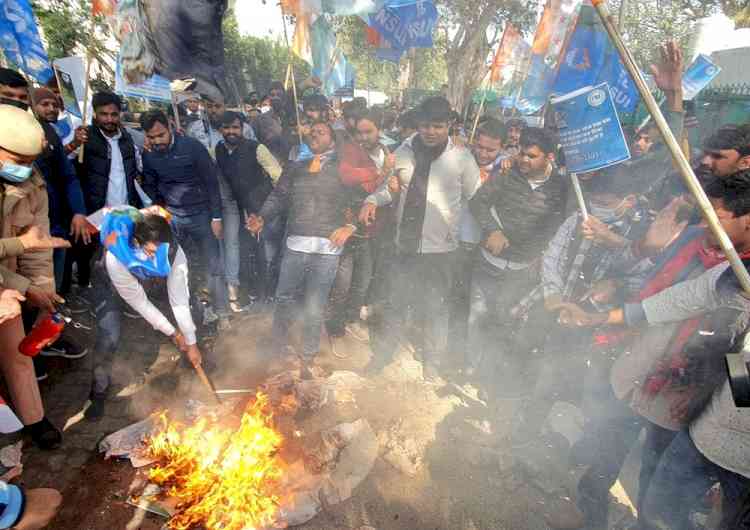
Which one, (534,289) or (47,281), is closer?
(47,281)

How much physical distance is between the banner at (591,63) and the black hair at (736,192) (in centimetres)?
368

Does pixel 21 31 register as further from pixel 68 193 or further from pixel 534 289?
pixel 534 289

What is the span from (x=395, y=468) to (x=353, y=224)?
2350mm

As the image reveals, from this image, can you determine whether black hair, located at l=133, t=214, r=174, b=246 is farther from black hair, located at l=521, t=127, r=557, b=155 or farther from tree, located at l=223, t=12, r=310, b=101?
tree, located at l=223, t=12, r=310, b=101

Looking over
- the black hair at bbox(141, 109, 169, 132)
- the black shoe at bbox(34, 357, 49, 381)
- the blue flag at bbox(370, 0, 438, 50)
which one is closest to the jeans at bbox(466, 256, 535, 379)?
the black hair at bbox(141, 109, 169, 132)

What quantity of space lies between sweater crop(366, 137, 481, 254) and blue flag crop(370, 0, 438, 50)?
6.02 meters

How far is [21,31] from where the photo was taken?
4.59 metres

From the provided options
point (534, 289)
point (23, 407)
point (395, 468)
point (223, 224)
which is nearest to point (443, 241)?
point (534, 289)

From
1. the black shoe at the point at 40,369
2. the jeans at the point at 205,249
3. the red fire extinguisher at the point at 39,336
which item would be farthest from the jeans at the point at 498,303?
the black shoe at the point at 40,369

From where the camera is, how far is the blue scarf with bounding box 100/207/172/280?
3000 mm

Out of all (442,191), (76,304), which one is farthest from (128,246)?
(76,304)

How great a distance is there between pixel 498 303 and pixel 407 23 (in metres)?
7.42

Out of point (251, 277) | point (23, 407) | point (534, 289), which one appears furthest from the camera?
point (251, 277)

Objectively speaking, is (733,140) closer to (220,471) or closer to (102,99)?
(220,471)
